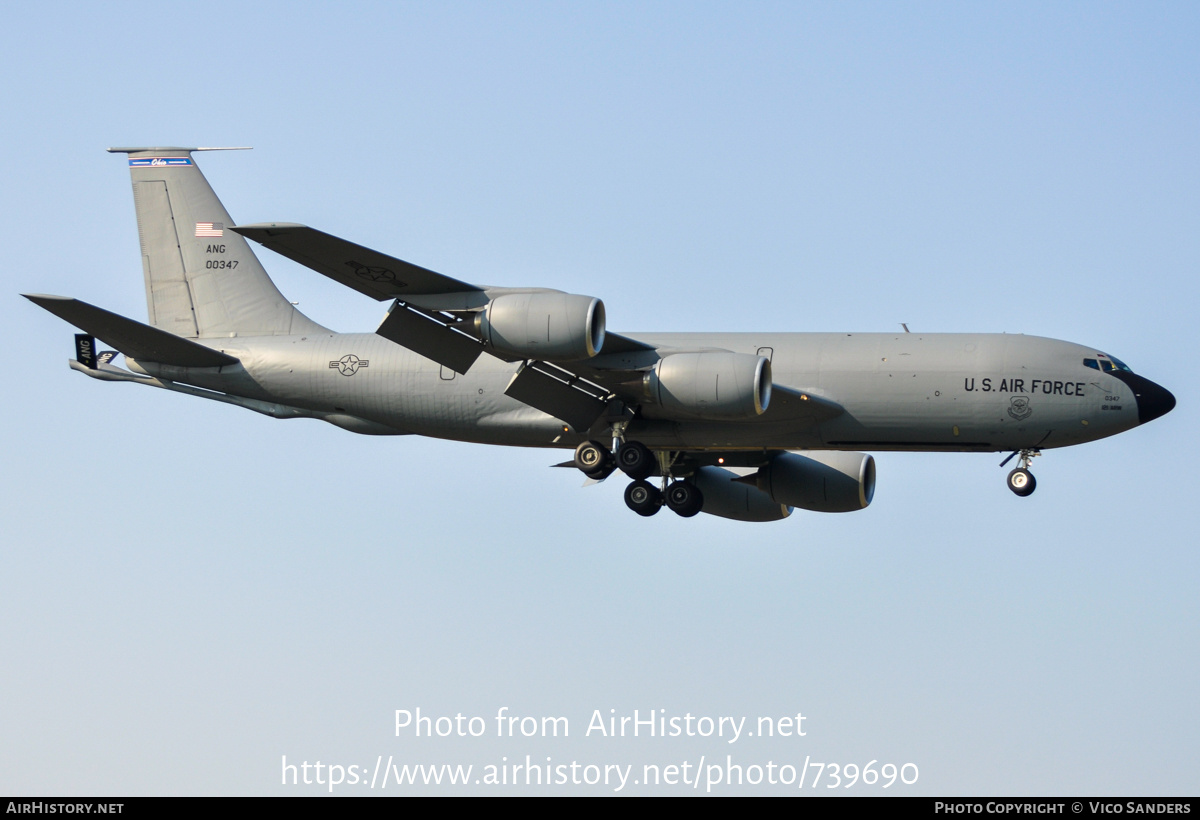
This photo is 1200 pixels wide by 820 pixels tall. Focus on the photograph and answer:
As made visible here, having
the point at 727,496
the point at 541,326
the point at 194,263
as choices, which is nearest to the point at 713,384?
the point at 541,326

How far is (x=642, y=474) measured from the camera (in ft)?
123

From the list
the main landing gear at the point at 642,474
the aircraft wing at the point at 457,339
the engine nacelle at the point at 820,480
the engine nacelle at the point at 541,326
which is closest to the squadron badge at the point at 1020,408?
the aircraft wing at the point at 457,339

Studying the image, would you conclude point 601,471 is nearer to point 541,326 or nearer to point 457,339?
point 457,339

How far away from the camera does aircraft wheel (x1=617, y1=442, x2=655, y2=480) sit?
3725 centimetres

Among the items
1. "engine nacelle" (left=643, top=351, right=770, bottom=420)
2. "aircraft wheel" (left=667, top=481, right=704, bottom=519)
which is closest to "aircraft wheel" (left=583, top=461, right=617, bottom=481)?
"engine nacelle" (left=643, top=351, right=770, bottom=420)

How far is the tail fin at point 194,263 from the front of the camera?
41.3m

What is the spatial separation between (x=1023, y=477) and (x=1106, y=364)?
327 cm

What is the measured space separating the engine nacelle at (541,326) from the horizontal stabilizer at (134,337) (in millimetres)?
9912

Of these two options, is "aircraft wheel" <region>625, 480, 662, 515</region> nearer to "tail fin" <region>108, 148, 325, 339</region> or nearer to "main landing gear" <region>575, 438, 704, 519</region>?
"main landing gear" <region>575, 438, 704, 519</region>

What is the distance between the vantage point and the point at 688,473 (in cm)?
4253

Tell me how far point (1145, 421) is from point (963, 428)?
4.24 meters

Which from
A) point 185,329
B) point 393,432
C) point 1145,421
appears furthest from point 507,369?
point 1145,421

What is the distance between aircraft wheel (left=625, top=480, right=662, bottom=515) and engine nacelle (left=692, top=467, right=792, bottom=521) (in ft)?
12.2

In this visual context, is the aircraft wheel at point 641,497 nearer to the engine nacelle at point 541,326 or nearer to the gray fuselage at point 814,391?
the gray fuselage at point 814,391
